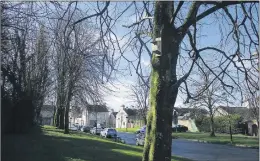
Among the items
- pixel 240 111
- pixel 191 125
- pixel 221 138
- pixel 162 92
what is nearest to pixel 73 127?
pixel 191 125

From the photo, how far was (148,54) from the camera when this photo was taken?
4.61 metres

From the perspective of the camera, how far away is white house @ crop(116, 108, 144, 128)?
5.22m

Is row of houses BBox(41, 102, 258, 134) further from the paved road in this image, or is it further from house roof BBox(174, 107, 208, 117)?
the paved road

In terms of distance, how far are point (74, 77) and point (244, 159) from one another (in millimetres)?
3380

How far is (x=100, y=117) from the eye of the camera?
714cm

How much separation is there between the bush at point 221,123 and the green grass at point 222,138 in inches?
4.6

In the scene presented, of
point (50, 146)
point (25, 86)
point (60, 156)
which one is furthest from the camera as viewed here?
point (25, 86)

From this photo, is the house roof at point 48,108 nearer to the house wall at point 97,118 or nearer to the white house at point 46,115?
the white house at point 46,115

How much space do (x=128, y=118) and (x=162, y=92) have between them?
1981 mm

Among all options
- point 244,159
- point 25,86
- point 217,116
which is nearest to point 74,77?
point 25,86

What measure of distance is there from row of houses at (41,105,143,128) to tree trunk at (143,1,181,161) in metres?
1.18

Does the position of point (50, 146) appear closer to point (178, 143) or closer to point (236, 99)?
point (178, 143)

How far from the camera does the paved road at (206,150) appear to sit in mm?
5519

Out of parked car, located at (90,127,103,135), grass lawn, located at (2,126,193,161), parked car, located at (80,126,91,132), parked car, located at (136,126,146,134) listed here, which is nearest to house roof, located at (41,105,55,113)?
grass lawn, located at (2,126,193,161)
